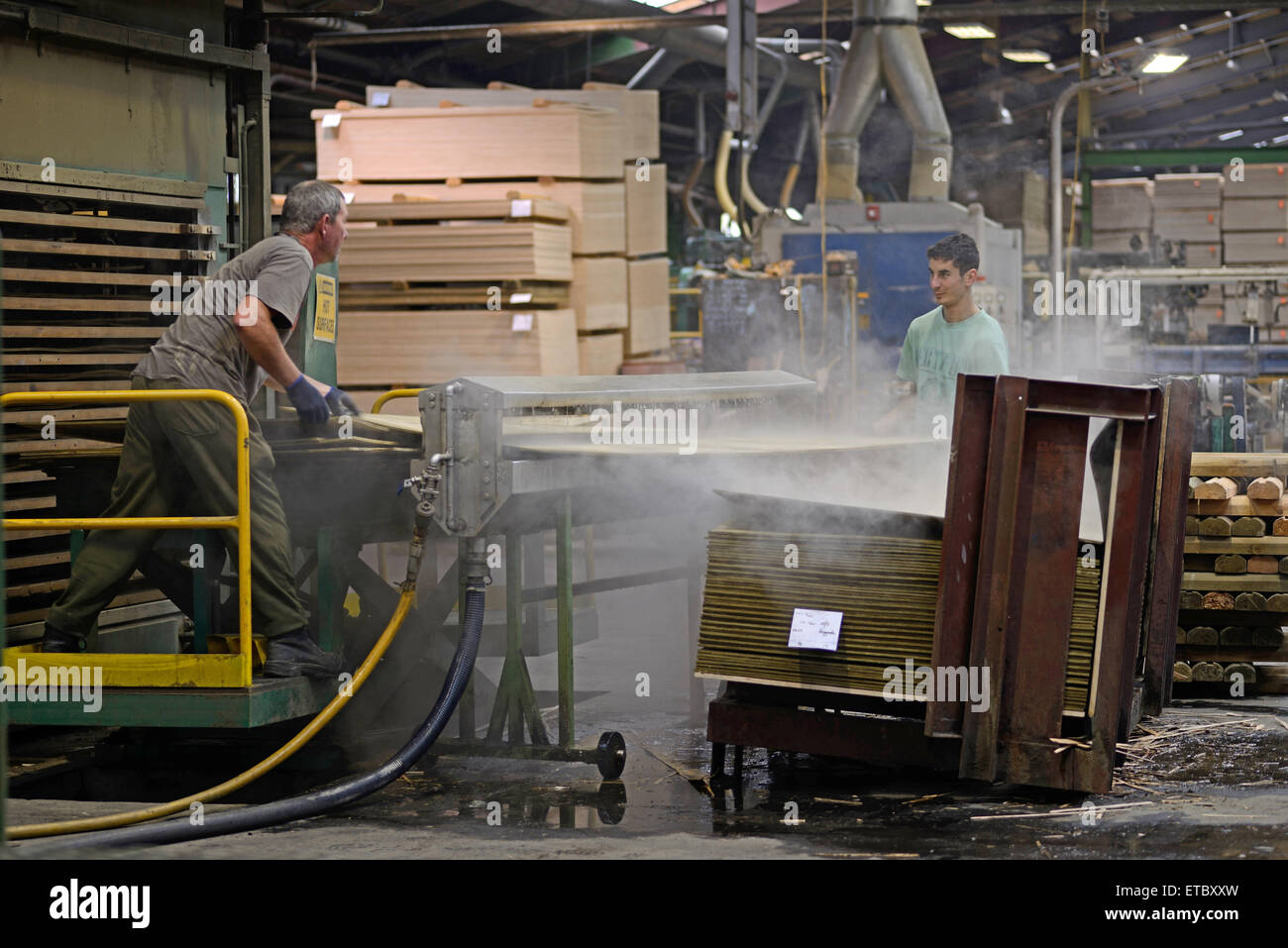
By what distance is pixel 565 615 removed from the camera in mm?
5633

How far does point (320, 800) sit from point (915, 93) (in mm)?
11456

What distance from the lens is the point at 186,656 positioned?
509 cm

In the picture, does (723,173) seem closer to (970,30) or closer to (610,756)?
(970,30)

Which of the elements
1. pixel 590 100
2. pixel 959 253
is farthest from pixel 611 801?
pixel 590 100

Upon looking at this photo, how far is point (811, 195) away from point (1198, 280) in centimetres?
943

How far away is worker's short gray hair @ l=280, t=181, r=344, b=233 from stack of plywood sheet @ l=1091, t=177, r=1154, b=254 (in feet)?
44.4

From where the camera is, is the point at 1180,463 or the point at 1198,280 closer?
the point at 1180,463

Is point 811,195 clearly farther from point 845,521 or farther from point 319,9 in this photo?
point 845,521

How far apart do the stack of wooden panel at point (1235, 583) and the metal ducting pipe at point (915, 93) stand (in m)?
7.43

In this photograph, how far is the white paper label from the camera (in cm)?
516

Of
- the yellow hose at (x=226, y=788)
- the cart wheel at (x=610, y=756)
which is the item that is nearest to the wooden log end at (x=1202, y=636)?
the cart wheel at (x=610, y=756)

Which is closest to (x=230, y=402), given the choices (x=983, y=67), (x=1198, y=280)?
(x=1198, y=280)

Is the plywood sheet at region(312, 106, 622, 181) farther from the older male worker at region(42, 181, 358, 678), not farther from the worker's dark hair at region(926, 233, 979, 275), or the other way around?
the older male worker at region(42, 181, 358, 678)

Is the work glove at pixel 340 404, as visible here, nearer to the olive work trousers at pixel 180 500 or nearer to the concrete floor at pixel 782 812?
the olive work trousers at pixel 180 500
